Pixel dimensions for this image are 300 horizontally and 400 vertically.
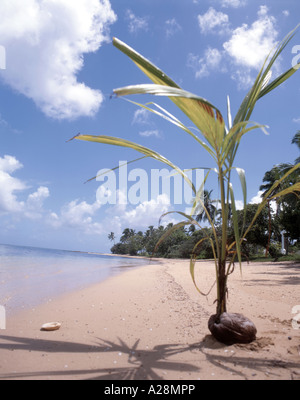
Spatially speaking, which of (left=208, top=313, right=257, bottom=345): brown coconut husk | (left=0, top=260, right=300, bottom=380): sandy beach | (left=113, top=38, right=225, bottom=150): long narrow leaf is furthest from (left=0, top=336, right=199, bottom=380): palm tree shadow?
(left=113, top=38, right=225, bottom=150): long narrow leaf

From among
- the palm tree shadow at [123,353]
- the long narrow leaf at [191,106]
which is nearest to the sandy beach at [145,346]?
the palm tree shadow at [123,353]

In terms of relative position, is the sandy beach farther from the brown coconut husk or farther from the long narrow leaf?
the long narrow leaf

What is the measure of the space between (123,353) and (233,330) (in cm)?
104

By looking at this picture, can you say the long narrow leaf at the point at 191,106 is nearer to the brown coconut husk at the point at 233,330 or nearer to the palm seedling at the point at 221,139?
the palm seedling at the point at 221,139

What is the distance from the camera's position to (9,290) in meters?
6.44

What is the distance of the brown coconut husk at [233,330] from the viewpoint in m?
2.45

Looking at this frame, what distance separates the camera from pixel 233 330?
8.05 feet

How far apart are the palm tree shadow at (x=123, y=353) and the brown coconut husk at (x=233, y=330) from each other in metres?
0.33

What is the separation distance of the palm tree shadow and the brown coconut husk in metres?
0.33

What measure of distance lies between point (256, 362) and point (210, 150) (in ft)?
5.98

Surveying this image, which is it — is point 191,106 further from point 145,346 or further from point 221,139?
point 145,346

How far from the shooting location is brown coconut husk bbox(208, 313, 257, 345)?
96.5 inches
